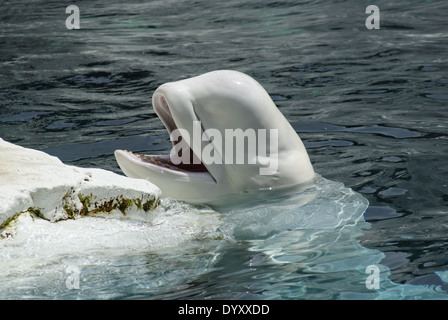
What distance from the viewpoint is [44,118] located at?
735 cm

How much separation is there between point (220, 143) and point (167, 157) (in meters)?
0.40

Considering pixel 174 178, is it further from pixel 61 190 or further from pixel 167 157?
pixel 61 190

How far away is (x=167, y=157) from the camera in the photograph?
4.48 m

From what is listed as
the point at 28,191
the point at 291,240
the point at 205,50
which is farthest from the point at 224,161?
the point at 205,50

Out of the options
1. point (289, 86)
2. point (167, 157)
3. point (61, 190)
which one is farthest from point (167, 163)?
point (289, 86)

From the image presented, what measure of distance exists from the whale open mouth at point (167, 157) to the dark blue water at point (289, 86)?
30.3 inches

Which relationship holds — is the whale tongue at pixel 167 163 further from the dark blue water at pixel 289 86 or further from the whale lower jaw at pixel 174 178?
the dark blue water at pixel 289 86

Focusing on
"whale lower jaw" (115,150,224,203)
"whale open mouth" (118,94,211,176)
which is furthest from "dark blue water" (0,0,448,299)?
"whale open mouth" (118,94,211,176)

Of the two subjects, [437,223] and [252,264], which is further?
[437,223]

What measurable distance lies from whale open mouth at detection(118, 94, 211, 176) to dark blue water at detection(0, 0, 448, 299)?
0.77 metres

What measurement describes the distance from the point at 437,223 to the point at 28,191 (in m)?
2.23

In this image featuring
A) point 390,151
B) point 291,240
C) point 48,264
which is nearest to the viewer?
point 48,264

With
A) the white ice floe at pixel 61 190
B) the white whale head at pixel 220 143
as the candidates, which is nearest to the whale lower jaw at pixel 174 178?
the white whale head at pixel 220 143

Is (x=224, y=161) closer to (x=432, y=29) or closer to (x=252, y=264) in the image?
(x=252, y=264)
